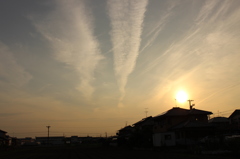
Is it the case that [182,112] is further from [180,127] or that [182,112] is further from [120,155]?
[120,155]

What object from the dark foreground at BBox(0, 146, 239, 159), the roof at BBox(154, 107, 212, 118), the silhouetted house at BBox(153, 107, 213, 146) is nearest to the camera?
the dark foreground at BBox(0, 146, 239, 159)

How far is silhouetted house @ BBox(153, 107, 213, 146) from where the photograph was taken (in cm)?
4072

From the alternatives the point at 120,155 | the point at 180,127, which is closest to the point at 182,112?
the point at 180,127

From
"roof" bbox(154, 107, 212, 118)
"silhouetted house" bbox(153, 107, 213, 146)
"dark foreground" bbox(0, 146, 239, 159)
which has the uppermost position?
"roof" bbox(154, 107, 212, 118)

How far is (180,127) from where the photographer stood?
42.5 m

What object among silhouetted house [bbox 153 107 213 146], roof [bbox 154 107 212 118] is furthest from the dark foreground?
roof [bbox 154 107 212 118]

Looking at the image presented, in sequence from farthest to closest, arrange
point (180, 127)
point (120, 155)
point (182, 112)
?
point (182, 112), point (180, 127), point (120, 155)

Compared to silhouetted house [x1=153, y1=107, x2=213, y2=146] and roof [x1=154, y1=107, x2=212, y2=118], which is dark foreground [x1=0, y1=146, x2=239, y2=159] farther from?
roof [x1=154, y1=107, x2=212, y2=118]

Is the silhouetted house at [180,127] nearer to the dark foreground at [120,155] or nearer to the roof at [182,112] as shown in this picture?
the roof at [182,112]

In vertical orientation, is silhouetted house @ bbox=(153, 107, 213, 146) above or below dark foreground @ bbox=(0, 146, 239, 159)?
above

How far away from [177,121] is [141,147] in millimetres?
9041

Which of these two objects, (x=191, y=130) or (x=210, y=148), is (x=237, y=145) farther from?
(x=191, y=130)

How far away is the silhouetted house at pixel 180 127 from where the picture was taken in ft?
134

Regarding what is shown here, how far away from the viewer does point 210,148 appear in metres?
28.7
